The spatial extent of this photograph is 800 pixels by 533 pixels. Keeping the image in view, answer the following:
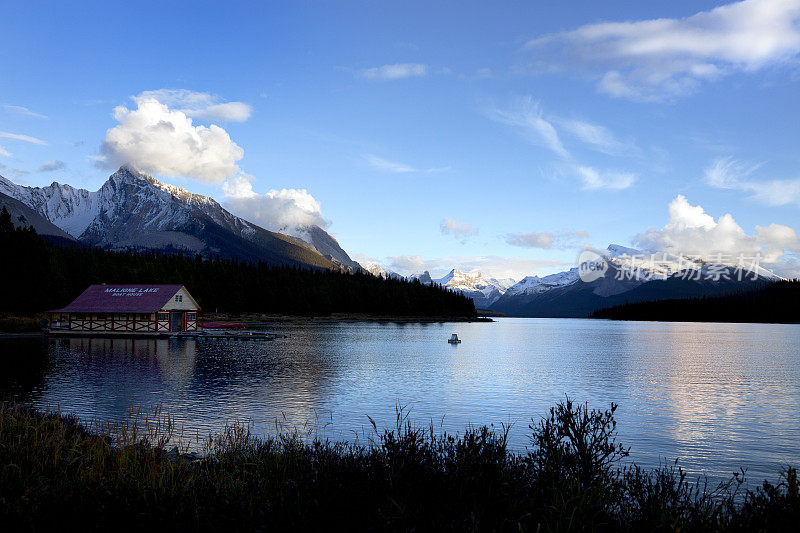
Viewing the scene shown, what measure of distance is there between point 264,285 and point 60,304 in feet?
262

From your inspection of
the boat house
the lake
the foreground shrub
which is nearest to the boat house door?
the boat house

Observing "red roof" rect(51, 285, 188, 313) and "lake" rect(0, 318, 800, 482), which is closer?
"lake" rect(0, 318, 800, 482)

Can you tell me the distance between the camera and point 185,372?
154 ft

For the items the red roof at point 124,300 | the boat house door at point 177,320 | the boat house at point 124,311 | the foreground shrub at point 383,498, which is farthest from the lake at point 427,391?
the boat house door at point 177,320

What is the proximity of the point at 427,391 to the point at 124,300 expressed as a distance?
66300 mm

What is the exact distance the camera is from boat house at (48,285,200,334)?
87812 millimetres

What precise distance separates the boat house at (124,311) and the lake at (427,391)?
16143 mm

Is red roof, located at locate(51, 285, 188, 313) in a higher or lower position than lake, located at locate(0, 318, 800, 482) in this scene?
higher

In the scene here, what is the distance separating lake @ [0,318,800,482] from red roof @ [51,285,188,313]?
15931 mm

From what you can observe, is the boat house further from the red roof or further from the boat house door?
the boat house door

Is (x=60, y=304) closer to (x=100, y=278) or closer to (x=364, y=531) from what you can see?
(x=100, y=278)

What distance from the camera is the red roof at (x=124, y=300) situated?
87.7 m

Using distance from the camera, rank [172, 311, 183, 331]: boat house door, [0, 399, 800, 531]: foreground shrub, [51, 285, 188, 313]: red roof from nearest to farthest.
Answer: [0, 399, 800, 531]: foreground shrub → [51, 285, 188, 313]: red roof → [172, 311, 183, 331]: boat house door

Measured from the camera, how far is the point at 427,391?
40125 mm
